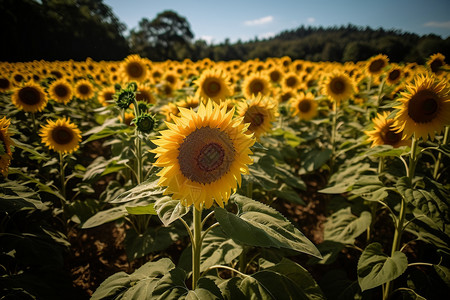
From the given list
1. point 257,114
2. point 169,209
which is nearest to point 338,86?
point 257,114

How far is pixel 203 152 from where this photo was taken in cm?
143

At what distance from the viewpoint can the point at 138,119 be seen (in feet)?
7.68

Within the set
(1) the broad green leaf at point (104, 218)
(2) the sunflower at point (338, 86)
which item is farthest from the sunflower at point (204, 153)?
(2) the sunflower at point (338, 86)

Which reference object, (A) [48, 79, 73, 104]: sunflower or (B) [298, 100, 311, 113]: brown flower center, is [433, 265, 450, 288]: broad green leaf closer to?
(B) [298, 100, 311, 113]: brown flower center

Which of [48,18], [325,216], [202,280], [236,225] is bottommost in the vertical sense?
[325,216]

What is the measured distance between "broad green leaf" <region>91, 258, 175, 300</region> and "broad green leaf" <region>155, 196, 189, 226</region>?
1.70 feet

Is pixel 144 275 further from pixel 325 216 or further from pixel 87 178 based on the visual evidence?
pixel 325 216

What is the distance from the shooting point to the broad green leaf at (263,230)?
4.09 feet

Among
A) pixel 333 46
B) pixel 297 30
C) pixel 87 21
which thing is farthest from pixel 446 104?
pixel 297 30

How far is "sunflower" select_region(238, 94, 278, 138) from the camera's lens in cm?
282

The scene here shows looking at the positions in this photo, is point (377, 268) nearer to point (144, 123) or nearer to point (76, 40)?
point (144, 123)

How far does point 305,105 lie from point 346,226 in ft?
9.60

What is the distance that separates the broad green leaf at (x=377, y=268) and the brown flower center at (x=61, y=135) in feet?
13.4

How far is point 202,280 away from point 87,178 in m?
2.20
